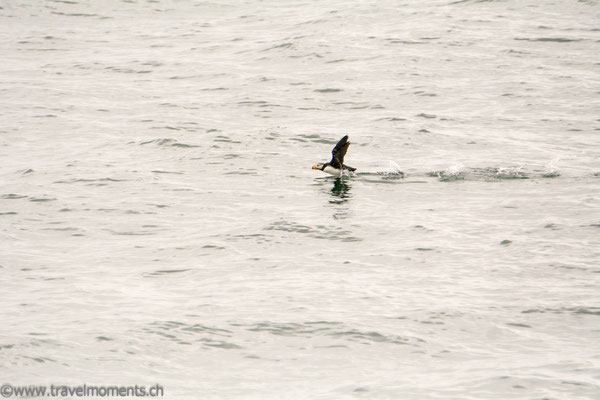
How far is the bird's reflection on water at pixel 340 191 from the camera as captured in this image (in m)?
18.2

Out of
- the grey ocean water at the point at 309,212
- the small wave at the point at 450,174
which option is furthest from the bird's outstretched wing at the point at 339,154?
the small wave at the point at 450,174

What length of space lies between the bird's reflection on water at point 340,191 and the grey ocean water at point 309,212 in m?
0.08

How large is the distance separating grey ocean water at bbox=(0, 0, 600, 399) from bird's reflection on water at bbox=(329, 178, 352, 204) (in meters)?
0.08

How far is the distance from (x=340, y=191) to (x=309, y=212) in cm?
164

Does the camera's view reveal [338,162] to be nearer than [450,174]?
Yes

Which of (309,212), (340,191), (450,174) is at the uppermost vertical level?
(450,174)

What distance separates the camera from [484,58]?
30328 mm

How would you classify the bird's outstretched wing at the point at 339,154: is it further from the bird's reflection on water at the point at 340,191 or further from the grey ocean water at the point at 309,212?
the grey ocean water at the point at 309,212

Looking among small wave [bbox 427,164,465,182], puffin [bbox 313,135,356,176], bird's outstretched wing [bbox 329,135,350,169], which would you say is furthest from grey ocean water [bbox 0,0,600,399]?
bird's outstretched wing [bbox 329,135,350,169]

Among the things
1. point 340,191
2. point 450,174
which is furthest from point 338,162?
point 450,174

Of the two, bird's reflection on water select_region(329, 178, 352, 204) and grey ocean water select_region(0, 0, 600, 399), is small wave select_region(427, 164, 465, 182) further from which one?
bird's reflection on water select_region(329, 178, 352, 204)

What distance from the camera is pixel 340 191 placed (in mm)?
18828

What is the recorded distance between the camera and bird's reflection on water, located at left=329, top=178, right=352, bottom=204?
18219mm

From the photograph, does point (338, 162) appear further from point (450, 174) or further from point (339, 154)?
point (450, 174)
